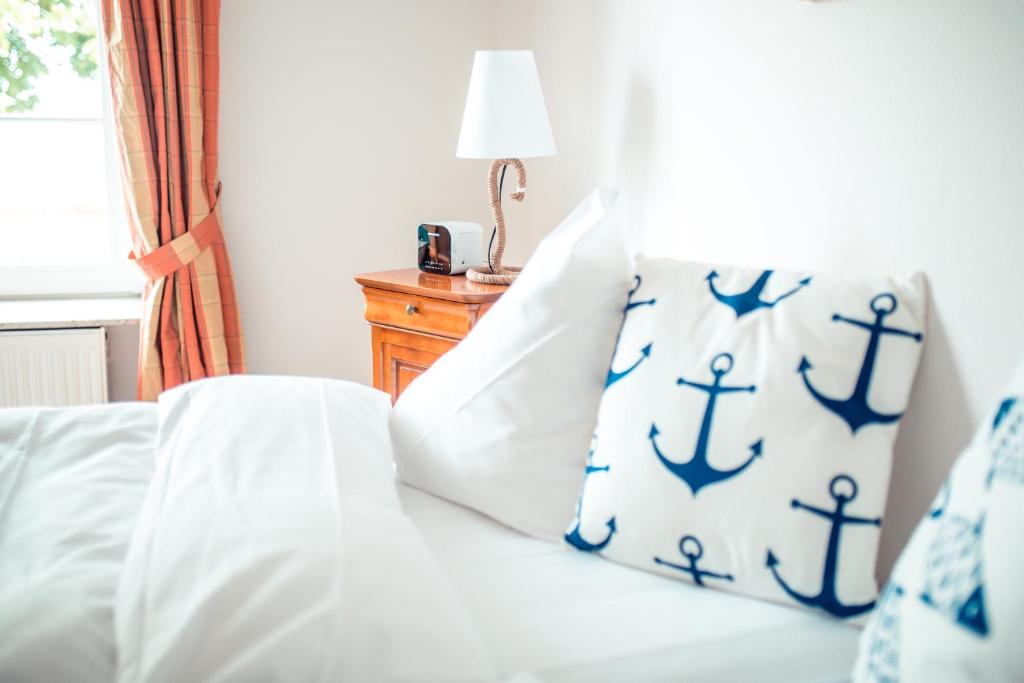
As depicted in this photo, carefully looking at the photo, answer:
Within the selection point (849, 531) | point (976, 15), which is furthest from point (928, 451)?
point (976, 15)

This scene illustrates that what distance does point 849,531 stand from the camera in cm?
104

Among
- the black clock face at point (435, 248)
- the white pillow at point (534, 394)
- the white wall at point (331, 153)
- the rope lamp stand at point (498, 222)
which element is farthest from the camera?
the white wall at point (331, 153)

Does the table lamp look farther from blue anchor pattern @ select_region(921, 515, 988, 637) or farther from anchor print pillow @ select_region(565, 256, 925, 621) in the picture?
blue anchor pattern @ select_region(921, 515, 988, 637)

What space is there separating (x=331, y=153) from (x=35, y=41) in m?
0.96

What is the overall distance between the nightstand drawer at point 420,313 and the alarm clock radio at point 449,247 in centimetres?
17

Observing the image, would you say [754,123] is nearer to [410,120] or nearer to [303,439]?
[303,439]

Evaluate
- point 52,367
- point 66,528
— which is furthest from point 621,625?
point 52,367

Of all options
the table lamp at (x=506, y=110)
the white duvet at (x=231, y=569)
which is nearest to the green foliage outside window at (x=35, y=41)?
the table lamp at (x=506, y=110)

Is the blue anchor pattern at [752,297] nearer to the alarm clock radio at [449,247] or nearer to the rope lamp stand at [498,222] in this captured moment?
the rope lamp stand at [498,222]

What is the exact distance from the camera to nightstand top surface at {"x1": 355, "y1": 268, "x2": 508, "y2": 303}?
2.24m

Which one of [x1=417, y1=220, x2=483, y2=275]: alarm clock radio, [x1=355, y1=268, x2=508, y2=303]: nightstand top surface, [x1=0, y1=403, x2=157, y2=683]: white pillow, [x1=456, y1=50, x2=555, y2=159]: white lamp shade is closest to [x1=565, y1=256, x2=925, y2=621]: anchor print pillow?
[x1=0, y1=403, x2=157, y2=683]: white pillow

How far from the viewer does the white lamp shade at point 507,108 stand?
7.35 feet

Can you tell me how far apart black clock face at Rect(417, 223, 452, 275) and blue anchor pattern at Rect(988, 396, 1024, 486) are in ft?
5.99

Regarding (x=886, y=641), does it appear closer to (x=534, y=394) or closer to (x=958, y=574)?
(x=958, y=574)
